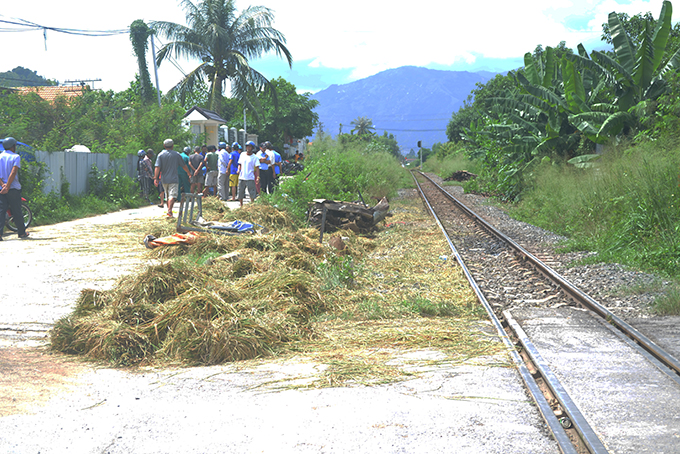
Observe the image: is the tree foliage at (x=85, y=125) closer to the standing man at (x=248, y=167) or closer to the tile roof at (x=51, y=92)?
the tile roof at (x=51, y=92)

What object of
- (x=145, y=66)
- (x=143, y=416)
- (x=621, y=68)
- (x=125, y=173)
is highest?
(x=145, y=66)

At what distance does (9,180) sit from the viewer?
438 inches

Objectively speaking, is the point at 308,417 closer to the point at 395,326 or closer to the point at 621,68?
the point at 395,326

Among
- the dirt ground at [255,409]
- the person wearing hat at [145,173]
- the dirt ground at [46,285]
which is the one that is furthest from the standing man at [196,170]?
the dirt ground at [255,409]

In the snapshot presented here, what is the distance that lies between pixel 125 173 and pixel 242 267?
556 inches

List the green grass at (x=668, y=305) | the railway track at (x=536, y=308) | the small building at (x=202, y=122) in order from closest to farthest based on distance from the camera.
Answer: the railway track at (x=536, y=308) → the green grass at (x=668, y=305) → the small building at (x=202, y=122)

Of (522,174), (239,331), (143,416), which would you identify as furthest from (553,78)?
(143,416)

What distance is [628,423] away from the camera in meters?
3.59

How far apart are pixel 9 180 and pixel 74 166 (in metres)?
6.24

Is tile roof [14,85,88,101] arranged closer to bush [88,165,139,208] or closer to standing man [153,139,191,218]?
bush [88,165,139,208]

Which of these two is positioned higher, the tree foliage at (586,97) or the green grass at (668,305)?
the tree foliage at (586,97)

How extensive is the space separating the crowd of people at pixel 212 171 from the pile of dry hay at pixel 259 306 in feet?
18.3

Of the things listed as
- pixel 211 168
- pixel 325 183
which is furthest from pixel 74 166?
pixel 325 183

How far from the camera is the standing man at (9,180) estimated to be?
11141 mm
